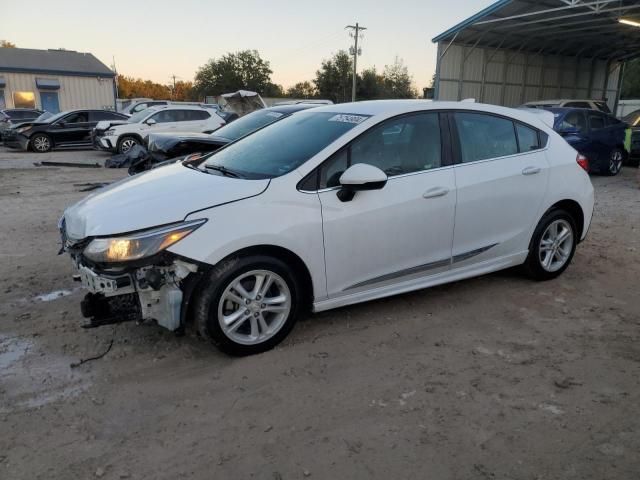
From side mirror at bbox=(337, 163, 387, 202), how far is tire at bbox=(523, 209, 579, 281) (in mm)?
1964

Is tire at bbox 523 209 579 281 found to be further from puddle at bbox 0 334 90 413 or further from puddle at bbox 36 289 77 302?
puddle at bbox 36 289 77 302

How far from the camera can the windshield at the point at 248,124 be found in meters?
8.31

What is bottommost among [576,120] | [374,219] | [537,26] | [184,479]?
[184,479]

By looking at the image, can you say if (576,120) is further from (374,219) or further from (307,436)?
(307,436)

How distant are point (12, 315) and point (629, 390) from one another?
4.44m

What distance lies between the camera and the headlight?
3.14 metres

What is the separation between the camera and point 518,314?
4.29 m

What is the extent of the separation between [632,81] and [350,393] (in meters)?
70.9

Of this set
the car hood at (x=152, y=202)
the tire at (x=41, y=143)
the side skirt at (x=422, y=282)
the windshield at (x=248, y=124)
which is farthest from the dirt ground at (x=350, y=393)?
the tire at (x=41, y=143)

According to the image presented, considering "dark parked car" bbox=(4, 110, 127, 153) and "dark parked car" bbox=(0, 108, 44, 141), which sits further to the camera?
"dark parked car" bbox=(0, 108, 44, 141)

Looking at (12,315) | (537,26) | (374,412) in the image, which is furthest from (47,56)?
(374,412)

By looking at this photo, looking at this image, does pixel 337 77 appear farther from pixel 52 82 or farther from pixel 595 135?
pixel 595 135

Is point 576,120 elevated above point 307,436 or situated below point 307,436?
above

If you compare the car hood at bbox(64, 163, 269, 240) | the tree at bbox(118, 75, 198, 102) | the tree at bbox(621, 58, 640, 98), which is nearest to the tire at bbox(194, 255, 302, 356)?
the car hood at bbox(64, 163, 269, 240)
